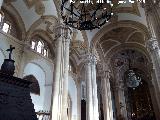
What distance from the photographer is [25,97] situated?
11.8 feet

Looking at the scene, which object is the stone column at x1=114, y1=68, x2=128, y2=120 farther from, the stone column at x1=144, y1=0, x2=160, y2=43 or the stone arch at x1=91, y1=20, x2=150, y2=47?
the stone column at x1=144, y1=0, x2=160, y2=43

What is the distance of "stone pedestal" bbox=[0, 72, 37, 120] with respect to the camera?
320cm

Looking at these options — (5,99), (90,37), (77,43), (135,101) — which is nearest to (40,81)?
(77,43)

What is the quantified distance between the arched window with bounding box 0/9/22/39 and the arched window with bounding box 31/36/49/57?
1.09 meters

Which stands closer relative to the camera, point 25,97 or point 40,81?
point 25,97

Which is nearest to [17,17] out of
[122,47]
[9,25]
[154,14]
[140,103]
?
[9,25]

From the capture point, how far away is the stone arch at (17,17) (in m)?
11.7

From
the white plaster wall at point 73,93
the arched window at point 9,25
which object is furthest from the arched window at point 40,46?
the white plaster wall at point 73,93

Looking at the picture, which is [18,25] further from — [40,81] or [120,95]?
[120,95]

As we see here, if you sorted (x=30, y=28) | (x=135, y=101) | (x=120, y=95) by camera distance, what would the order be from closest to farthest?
(x=30, y=28) → (x=120, y=95) → (x=135, y=101)

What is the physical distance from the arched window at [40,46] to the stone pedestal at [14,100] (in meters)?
9.58

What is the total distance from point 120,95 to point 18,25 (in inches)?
470

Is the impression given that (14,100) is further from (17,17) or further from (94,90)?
(17,17)

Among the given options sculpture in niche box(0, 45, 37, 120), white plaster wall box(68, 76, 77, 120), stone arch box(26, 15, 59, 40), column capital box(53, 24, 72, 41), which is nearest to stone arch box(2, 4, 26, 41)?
stone arch box(26, 15, 59, 40)
